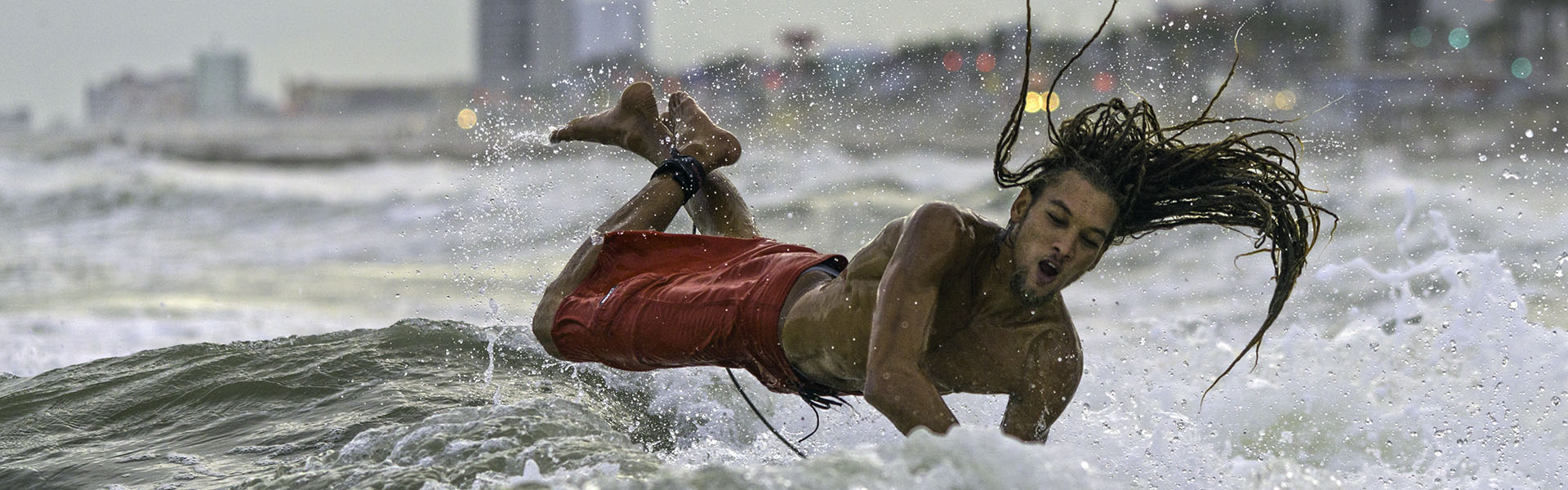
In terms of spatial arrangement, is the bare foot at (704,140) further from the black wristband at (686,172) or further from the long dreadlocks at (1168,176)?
the long dreadlocks at (1168,176)

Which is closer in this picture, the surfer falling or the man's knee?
the surfer falling

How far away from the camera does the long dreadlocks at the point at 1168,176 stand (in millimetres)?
3287

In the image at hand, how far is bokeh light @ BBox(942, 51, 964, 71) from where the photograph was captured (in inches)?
1041

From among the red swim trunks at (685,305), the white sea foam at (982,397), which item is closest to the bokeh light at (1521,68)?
the white sea foam at (982,397)

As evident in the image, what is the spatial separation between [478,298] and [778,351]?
258 inches

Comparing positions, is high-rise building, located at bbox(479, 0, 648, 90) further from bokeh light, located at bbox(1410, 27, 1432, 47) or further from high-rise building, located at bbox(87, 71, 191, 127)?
bokeh light, located at bbox(1410, 27, 1432, 47)

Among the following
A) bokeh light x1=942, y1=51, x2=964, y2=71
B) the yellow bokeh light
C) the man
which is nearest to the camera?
the man

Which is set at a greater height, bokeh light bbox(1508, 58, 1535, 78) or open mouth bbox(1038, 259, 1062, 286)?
open mouth bbox(1038, 259, 1062, 286)

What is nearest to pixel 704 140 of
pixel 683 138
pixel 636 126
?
pixel 683 138

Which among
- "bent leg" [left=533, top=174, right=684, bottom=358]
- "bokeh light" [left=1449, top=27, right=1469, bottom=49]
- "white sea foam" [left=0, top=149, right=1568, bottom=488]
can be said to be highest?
"bent leg" [left=533, top=174, right=684, bottom=358]

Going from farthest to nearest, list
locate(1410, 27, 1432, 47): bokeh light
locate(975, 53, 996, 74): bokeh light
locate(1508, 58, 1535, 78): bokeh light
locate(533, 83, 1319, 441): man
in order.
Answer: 1. locate(1410, 27, 1432, 47): bokeh light
2. locate(1508, 58, 1535, 78): bokeh light
3. locate(975, 53, 996, 74): bokeh light
4. locate(533, 83, 1319, 441): man

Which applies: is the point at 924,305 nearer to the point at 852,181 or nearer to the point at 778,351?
the point at 778,351

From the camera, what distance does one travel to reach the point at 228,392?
4695mm

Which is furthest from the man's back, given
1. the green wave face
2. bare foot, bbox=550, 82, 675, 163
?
bare foot, bbox=550, 82, 675, 163
